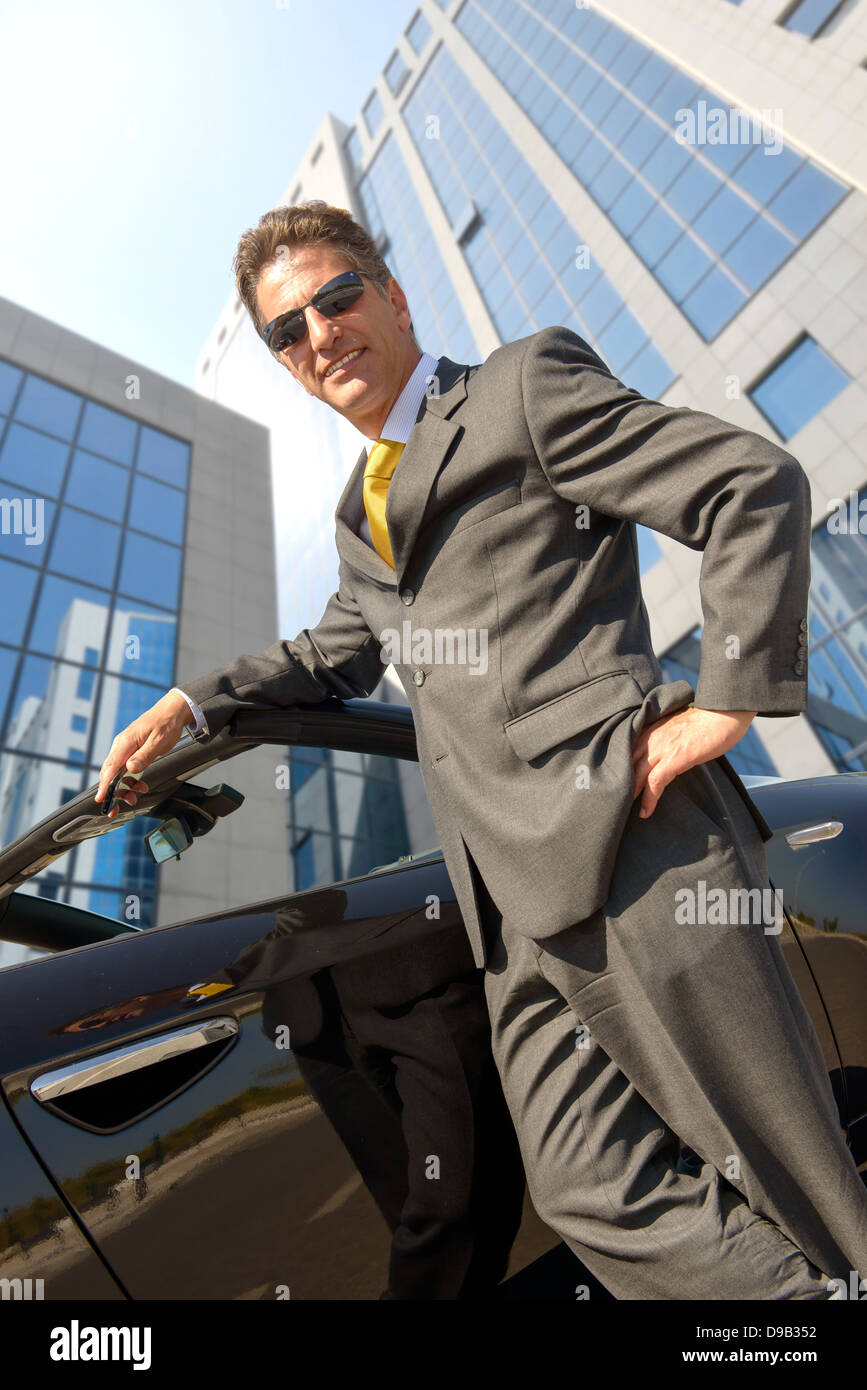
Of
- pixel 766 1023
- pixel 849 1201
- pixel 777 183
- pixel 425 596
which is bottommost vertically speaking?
pixel 849 1201

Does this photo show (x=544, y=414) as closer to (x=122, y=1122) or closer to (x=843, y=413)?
(x=122, y=1122)

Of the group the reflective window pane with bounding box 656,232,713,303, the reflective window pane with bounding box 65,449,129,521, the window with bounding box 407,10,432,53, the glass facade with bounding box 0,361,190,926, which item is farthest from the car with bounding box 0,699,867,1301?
the window with bounding box 407,10,432,53

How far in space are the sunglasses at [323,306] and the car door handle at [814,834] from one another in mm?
1352

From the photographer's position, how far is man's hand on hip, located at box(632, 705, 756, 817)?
0.98 m

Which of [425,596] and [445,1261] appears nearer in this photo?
[445,1261]

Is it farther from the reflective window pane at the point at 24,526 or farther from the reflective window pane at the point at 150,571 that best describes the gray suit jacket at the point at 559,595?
the reflective window pane at the point at 150,571

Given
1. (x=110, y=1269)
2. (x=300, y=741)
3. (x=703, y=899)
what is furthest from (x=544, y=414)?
(x=110, y=1269)

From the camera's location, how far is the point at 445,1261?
1104mm

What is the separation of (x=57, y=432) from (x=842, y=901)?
51.3 feet

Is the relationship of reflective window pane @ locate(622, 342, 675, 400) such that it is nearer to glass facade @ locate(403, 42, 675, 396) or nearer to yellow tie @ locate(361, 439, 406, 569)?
glass facade @ locate(403, 42, 675, 396)

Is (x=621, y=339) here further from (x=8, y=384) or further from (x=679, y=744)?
(x=679, y=744)

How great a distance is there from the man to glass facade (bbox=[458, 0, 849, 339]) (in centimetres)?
1858

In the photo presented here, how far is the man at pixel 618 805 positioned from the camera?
981 mm

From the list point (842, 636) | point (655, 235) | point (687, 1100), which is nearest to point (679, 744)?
point (687, 1100)
